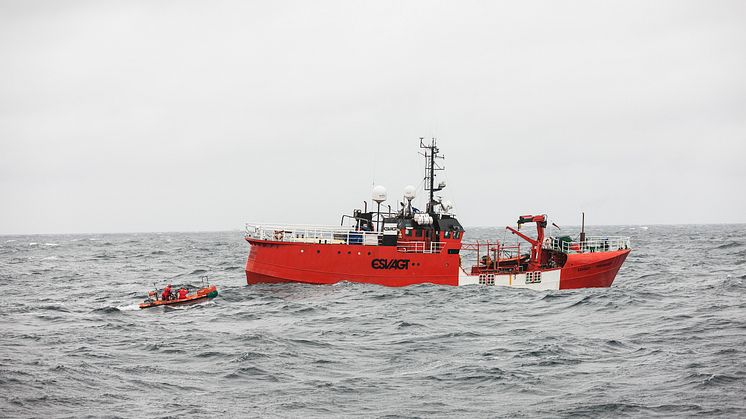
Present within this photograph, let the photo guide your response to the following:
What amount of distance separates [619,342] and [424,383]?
8.43 m

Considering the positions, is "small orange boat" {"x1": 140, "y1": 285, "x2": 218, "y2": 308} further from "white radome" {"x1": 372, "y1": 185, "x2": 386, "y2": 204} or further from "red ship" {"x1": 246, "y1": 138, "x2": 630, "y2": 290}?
"white radome" {"x1": 372, "y1": 185, "x2": 386, "y2": 204}

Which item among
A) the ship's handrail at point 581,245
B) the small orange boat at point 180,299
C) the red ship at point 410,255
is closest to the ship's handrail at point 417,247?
the red ship at point 410,255

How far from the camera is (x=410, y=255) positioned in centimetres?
3828

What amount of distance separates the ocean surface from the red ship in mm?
961

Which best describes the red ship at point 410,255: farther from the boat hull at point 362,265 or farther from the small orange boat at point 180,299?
the small orange boat at point 180,299

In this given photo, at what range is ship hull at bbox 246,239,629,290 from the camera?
38.1 metres

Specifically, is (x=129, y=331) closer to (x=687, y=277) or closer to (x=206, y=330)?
(x=206, y=330)

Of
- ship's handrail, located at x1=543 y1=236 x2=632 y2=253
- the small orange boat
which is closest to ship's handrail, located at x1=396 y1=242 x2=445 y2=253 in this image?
ship's handrail, located at x1=543 y1=236 x2=632 y2=253

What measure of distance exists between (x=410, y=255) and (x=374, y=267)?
196 cm

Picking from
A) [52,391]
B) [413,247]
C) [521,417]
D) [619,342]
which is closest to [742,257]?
[413,247]

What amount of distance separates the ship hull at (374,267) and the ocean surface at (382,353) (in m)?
0.79

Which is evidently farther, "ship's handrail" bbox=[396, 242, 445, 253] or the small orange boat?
"ship's handrail" bbox=[396, 242, 445, 253]

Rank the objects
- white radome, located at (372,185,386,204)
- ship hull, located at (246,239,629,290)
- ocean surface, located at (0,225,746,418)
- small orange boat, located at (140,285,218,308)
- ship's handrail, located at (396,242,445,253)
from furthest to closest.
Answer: white radome, located at (372,185,386,204) < ship's handrail, located at (396,242,445,253) < ship hull, located at (246,239,629,290) < small orange boat, located at (140,285,218,308) < ocean surface, located at (0,225,746,418)

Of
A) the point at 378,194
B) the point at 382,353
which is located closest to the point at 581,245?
the point at 378,194
